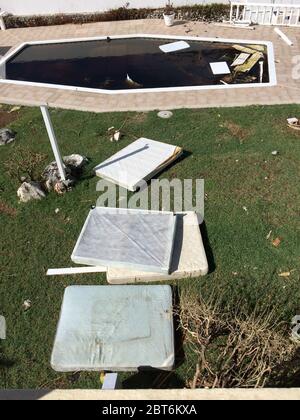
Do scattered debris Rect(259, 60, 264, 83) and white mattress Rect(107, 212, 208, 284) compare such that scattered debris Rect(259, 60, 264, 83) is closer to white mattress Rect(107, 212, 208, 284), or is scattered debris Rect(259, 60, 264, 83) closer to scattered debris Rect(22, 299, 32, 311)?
white mattress Rect(107, 212, 208, 284)

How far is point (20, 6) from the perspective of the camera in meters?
19.5

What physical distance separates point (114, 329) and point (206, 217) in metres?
3.21

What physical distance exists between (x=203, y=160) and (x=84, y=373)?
5938mm

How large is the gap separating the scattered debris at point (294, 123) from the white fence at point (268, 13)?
30.3 feet

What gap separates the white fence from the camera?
1686 cm

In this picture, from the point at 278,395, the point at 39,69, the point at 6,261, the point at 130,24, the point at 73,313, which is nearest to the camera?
the point at 278,395

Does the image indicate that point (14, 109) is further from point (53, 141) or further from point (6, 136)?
point (53, 141)

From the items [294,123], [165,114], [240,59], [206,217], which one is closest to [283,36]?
[240,59]

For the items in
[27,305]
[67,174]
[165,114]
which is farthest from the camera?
[165,114]

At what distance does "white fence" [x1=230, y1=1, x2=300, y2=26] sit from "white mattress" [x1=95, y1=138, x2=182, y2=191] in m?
11.7

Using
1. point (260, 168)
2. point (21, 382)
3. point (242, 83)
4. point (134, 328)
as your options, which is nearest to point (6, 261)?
point (21, 382)

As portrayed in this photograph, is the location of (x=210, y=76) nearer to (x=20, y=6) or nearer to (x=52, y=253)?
(x=52, y=253)

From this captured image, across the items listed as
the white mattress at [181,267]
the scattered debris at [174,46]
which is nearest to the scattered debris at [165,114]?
the white mattress at [181,267]

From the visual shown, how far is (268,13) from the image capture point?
56.6 ft
